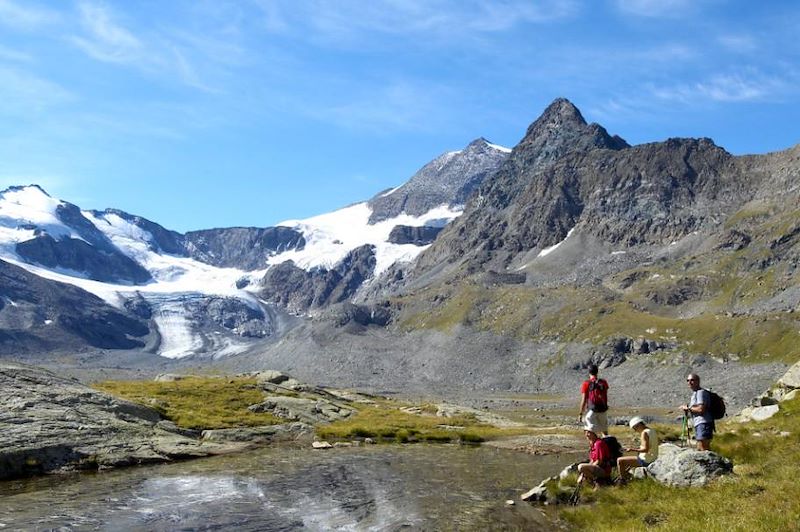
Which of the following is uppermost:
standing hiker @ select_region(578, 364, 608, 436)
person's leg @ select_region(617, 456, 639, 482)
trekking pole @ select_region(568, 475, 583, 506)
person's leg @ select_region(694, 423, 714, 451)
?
standing hiker @ select_region(578, 364, 608, 436)

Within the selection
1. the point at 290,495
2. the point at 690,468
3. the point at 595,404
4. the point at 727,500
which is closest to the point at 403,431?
the point at 290,495

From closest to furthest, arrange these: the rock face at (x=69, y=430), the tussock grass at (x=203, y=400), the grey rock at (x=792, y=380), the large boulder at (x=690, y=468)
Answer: the large boulder at (x=690, y=468) < the grey rock at (x=792, y=380) < the rock face at (x=69, y=430) < the tussock grass at (x=203, y=400)

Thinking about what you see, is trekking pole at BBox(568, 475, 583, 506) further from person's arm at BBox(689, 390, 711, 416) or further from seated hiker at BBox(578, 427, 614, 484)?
person's arm at BBox(689, 390, 711, 416)

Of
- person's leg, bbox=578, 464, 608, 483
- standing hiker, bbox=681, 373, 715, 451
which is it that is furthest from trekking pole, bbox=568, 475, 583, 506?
standing hiker, bbox=681, 373, 715, 451

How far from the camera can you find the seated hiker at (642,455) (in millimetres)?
25266

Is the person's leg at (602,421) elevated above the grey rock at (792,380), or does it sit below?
below

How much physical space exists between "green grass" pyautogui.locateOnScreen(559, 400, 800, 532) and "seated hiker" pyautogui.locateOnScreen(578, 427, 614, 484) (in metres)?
0.73

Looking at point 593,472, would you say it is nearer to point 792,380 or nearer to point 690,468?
point 690,468

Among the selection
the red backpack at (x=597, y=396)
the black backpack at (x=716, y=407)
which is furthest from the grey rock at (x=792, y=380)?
the red backpack at (x=597, y=396)

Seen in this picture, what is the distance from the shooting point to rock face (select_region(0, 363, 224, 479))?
Answer: 3938cm

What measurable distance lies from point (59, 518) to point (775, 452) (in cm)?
2869

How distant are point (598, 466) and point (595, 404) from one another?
2.43m

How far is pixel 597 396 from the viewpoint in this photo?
26.8m

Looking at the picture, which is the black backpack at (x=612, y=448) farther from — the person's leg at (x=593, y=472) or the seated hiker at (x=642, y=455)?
the person's leg at (x=593, y=472)
